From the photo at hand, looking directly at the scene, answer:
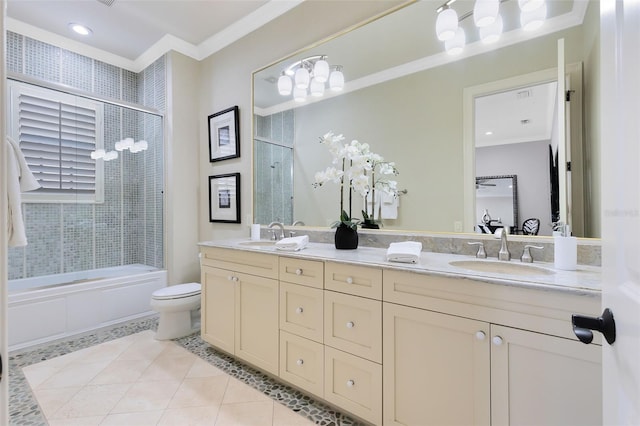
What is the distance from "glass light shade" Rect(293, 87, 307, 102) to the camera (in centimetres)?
240

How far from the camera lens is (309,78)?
7.75 feet

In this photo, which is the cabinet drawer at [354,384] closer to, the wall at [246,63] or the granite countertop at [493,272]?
the granite countertop at [493,272]

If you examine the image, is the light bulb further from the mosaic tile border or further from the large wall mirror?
the mosaic tile border

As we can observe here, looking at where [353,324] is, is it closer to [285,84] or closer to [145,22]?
[285,84]

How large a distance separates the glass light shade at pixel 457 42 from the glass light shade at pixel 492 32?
0.09m

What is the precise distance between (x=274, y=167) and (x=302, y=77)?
0.78m

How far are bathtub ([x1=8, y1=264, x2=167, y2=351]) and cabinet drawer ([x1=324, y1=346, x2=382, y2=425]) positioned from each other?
2360 mm

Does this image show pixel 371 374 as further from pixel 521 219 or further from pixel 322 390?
pixel 521 219

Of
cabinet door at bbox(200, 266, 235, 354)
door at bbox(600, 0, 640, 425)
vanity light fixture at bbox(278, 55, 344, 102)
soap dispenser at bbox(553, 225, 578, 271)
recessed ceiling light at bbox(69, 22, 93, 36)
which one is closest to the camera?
door at bbox(600, 0, 640, 425)

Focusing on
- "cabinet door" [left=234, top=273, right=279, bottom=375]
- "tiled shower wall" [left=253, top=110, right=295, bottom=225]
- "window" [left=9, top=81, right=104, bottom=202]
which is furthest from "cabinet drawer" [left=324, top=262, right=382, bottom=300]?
"window" [left=9, top=81, right=104, bottom=202]

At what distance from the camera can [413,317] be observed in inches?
50.3

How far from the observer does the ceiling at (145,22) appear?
2527mm

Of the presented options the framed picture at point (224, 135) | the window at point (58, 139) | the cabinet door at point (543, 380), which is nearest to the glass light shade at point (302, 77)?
the framed picture at point (224, 135)

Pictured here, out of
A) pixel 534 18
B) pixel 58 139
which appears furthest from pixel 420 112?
pixel 58 139
